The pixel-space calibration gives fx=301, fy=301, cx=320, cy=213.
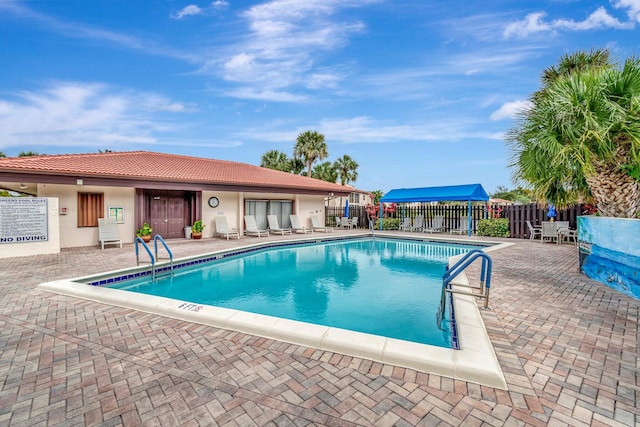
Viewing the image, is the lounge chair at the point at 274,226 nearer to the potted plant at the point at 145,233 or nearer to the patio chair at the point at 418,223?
the potted plant at the point at 145,233

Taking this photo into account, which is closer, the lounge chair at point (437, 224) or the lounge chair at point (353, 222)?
the lounge chair at point (437, 224)

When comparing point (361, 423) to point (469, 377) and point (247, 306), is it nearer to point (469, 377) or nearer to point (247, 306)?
point (469, 377)

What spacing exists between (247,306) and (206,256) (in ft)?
15.0

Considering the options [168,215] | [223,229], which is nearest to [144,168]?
[168,215]

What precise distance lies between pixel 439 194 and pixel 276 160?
21.4m

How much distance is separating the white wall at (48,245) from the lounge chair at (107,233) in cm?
129

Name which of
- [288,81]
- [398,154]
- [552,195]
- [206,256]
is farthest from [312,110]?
[552,195]

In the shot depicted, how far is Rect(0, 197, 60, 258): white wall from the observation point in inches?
366

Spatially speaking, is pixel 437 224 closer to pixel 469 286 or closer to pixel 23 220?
pixel 469 286

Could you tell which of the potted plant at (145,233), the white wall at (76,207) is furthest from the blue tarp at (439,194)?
the white wall at (76,207)

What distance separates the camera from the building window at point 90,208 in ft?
38.2

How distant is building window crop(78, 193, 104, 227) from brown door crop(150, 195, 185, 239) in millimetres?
2016

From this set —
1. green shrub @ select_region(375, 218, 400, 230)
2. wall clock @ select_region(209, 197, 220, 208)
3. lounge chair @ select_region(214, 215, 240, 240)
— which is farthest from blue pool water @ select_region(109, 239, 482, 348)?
green shrub @ select_region(375, 218, 400, 230)

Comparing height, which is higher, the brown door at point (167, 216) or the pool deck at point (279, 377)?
the brown door at point (167, 216)
